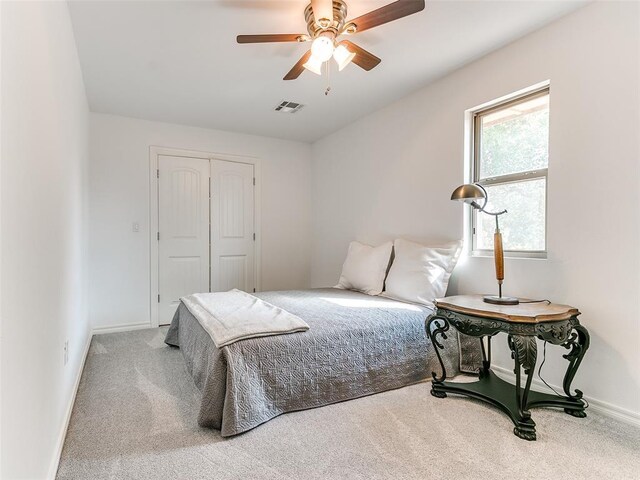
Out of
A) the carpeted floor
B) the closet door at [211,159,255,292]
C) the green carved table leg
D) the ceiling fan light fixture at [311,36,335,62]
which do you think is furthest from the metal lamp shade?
the closet door at [211,159,255,292]

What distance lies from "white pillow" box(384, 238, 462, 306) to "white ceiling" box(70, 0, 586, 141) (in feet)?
4.87

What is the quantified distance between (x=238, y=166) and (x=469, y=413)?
3.80 meters

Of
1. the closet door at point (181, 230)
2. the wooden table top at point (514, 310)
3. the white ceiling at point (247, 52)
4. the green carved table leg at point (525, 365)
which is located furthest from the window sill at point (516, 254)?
the closet door at point (181, 230)

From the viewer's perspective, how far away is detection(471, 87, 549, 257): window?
8.05ft

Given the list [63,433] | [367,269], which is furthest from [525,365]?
[63,433]

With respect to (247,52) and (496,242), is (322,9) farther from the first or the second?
(496,242)

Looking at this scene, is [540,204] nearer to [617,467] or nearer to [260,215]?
[617,467]

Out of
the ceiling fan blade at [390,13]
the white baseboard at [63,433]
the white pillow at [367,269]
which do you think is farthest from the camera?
the white pillow at [367,269]

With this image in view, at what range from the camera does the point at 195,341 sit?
2.50 metres

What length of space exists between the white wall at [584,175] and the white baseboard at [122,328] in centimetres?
332

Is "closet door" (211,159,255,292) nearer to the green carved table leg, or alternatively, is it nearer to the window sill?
the window sill

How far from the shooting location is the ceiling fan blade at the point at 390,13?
1.71 meters

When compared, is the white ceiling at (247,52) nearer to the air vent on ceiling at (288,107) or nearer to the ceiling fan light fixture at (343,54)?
the air vent on ceiling at (288,107)

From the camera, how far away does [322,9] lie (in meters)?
1.85
